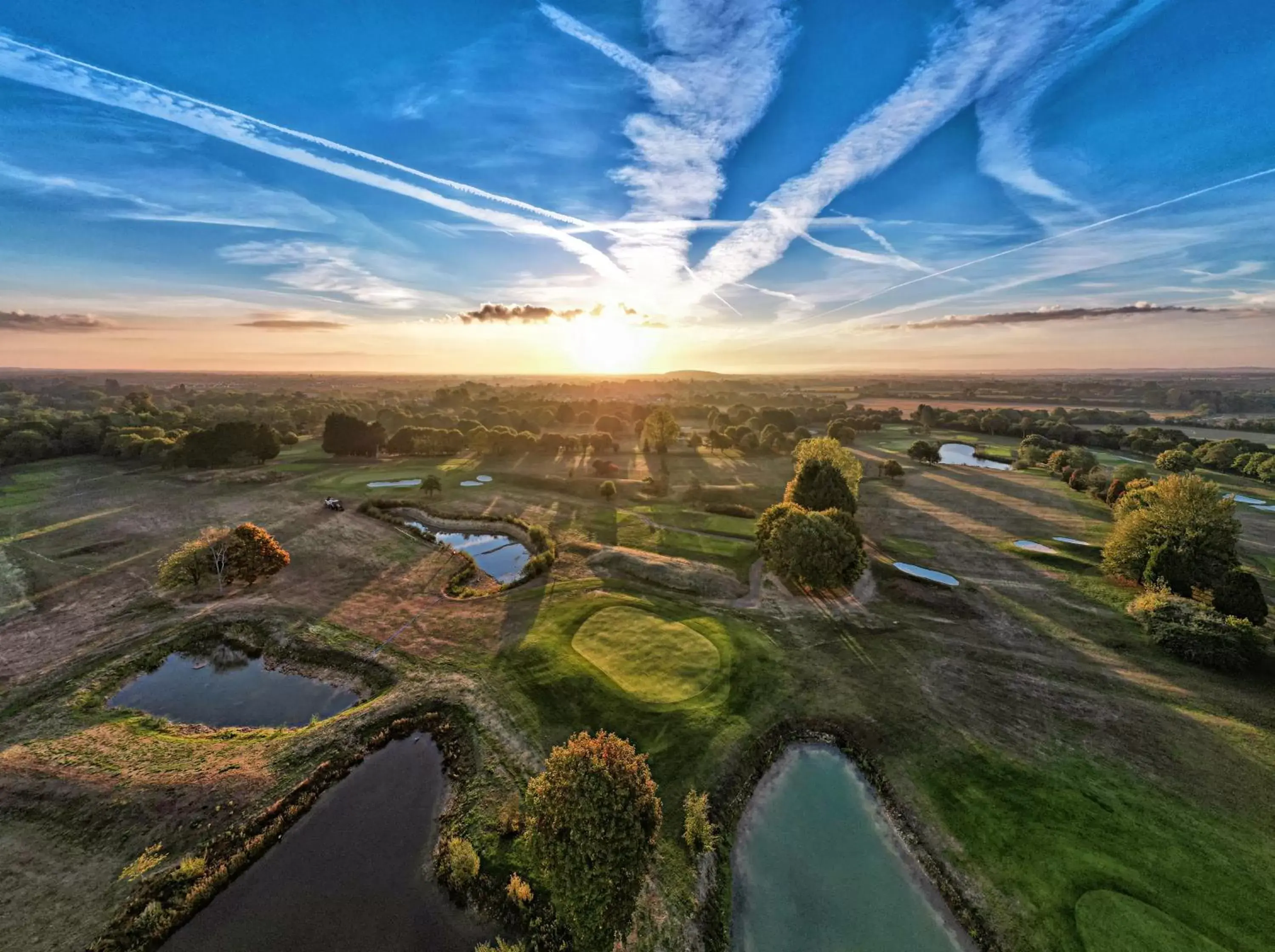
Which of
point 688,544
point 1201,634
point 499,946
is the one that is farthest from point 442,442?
point 1201,634

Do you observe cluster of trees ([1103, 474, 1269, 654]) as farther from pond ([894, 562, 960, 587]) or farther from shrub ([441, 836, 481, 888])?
shrub ([441, 836, 481, 888])

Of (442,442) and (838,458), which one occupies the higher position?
(838,458)

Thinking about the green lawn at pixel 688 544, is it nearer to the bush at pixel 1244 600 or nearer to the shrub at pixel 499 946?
the shrub at pixel 499 946

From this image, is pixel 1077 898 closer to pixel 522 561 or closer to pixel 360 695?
pixel 360 695

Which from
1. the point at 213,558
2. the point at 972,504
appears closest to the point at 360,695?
the point at 213,558

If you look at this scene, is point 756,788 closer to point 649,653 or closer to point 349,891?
point 649,653

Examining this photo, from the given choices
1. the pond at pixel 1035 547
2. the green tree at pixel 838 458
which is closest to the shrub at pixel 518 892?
the green tree at pixel 838 458
